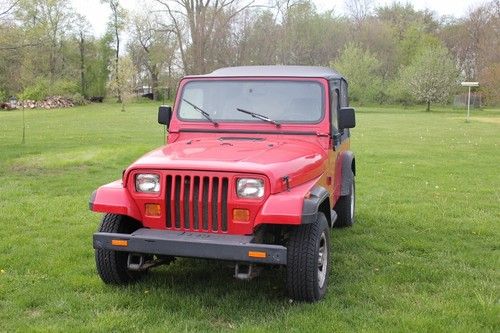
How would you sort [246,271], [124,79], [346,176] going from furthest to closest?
Result: [124,79] → [346,176] → [246,271]

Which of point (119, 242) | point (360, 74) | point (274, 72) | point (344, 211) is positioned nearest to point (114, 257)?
point (119, 242)

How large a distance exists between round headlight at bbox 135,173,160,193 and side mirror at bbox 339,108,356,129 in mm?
2219

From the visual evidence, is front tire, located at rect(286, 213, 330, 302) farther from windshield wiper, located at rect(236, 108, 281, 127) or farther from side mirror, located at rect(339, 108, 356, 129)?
side mirror, located at rect(339, 108, 356, 129)

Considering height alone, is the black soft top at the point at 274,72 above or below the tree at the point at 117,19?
below

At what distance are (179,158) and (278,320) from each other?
1.51m

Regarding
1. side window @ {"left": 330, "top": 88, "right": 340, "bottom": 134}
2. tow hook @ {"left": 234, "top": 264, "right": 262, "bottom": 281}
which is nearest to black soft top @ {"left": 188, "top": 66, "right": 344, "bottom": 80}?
side window @ {"left": 330, "top": 88, "right": 340, "bottom": 134}

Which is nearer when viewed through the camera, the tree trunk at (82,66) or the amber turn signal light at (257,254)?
the amber turn signal light at (257,254)

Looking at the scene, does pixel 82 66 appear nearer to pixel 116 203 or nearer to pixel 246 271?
pixel 116 203

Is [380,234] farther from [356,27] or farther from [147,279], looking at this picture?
[356,27]

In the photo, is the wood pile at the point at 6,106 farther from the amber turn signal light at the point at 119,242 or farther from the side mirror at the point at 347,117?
the amber turn signal light at the point at 119,242

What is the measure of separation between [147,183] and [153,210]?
0.22m

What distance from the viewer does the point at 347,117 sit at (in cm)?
585

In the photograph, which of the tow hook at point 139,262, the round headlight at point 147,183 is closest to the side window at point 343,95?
the round headlight at point 147,183

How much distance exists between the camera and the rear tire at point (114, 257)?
4.81m
